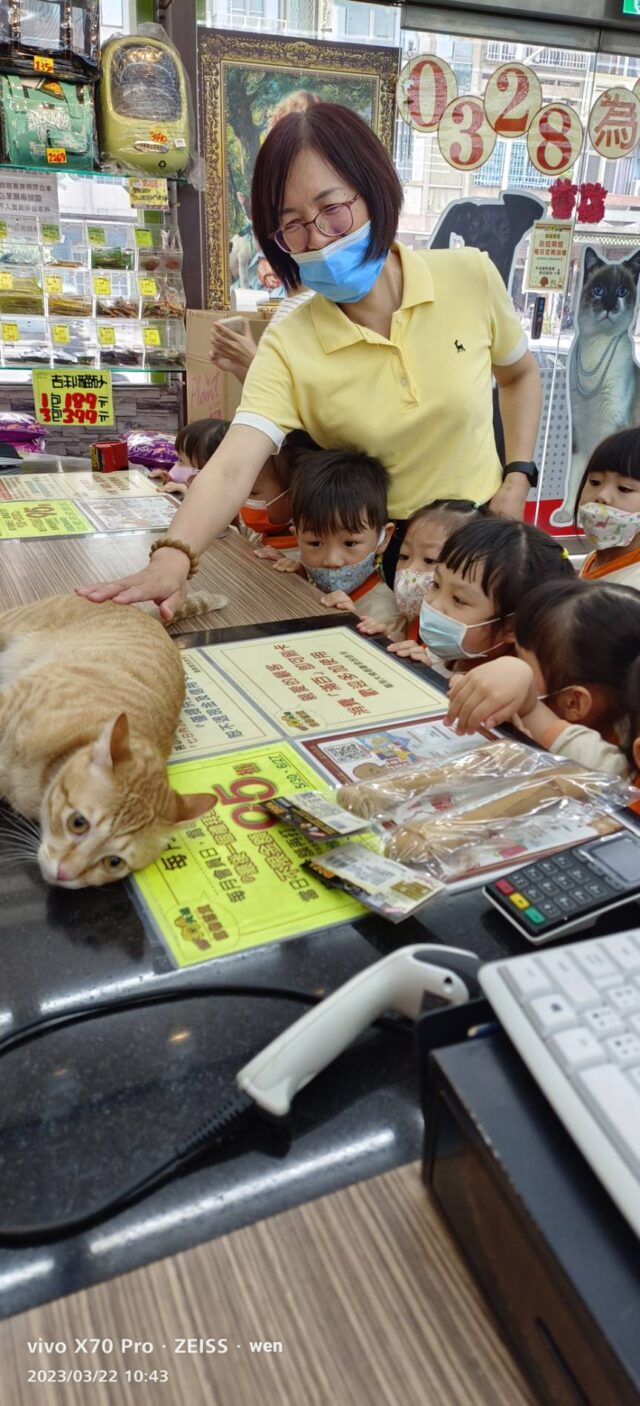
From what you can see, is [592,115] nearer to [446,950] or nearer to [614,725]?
[614,725]

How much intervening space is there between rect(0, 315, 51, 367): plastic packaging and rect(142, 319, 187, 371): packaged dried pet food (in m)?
0.33

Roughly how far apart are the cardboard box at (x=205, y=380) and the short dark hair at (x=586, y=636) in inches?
68.2

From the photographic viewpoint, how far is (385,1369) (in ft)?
1.42

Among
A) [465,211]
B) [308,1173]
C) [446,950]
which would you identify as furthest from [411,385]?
[465,211]

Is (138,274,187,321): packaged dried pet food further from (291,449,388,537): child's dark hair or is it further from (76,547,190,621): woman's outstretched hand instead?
(76,547,190,621): woman's outstretched hand

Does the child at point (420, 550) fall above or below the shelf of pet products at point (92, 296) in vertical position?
below

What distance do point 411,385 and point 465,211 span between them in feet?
10.8

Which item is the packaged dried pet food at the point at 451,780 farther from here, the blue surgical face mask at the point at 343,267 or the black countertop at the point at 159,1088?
the blue surgical face mask at the point at 343,267

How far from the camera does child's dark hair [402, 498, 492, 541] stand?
1794mm

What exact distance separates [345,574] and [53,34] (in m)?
1.87

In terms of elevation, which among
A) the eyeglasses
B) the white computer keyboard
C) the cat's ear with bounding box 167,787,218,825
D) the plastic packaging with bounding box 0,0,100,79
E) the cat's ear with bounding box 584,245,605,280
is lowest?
the cat's ear with bounding box 167,787,218,825

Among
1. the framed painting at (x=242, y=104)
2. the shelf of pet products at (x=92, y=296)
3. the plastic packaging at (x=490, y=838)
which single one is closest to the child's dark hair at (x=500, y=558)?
the plastic packaging at (x=490, y=838)

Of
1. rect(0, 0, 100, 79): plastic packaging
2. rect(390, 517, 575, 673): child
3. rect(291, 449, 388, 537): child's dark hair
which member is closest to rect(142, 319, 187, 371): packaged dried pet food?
rect(0, 0, 100, 79): plastic packaging

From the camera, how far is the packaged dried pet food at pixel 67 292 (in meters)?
2.76
